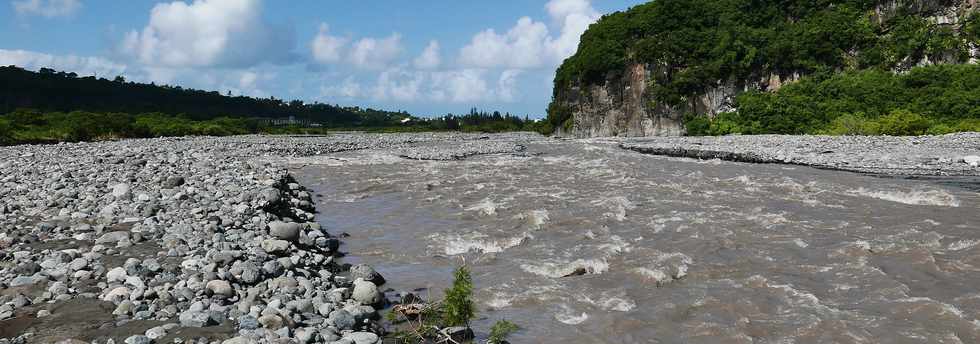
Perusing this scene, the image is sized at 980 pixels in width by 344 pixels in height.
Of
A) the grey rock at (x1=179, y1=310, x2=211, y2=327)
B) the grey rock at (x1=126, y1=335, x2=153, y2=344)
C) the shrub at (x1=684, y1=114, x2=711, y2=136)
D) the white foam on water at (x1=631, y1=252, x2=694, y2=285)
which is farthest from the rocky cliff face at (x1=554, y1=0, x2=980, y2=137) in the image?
the grey rock at (x1=126, y1=335, x2=153, y2=344)

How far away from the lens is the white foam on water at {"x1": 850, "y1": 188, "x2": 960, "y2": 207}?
17.1 meters

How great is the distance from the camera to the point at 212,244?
34.3ft

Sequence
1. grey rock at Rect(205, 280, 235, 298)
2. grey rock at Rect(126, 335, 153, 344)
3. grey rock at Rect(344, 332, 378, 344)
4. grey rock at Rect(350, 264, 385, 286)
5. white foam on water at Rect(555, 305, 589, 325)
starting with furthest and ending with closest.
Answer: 1. grey rock at Rect(350, 264, 385, 286)
2. white foam on water at Rect(555, 305, 589, 325)
3. grey rock at Rect(205, 280, 235, 298)
4. grey rock at Rect(344, 332, 378, 344)
5. grey rock at Rect(126, 335, 153, 344)

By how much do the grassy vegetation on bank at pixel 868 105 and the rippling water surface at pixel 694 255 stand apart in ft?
119

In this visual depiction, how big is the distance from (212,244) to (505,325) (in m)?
6.21

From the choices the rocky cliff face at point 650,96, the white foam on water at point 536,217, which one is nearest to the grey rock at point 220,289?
the white foam on water at point 536,217

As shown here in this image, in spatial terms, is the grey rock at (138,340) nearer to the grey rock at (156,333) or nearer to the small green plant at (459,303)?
the grey rock at (156,333)

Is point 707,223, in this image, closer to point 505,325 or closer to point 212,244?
point 505,325

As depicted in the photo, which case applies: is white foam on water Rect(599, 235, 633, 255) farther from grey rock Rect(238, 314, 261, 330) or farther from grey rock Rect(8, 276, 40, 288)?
grey rock Rect(8, 276, 40, 288)

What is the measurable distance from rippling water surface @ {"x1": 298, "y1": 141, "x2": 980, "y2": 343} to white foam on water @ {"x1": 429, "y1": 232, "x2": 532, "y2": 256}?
0.07m

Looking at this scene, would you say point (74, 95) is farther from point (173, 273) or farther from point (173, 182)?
point (173, 273)

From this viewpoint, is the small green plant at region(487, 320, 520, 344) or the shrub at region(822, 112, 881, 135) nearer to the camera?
the small green plant at region(487, 320, 520, 344)

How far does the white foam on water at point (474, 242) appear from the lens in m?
12.2

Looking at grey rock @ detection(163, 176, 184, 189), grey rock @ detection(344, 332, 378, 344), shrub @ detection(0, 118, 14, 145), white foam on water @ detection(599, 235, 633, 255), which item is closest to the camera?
grey rock @ detection(344, 332, 378, 344)
